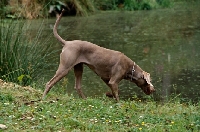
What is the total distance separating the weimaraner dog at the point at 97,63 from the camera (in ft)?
28.2

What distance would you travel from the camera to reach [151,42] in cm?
1869

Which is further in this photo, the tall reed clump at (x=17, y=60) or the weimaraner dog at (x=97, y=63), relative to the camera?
the tall reed clump at (x=17, y=60)

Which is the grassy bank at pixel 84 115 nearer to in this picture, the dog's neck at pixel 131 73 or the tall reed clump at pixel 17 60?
the dog's neck at pixel 131 73

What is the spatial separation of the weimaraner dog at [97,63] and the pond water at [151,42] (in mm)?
1079

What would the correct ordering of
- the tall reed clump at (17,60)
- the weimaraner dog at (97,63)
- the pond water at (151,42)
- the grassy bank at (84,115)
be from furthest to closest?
the pond water at (151,42), the tall reed clump at (17,60), the weimaraner dog at (97,63), the grassy bank at (84,115)

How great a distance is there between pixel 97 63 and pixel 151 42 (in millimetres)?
10007

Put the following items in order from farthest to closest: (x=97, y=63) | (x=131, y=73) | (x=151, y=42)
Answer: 1. (x=151, y=42)
2. (x=131, y=73)
3. (x=97, y=63)

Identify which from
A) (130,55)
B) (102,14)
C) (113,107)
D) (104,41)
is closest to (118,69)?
(113,107)

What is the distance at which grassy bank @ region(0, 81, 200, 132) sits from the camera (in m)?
6.19

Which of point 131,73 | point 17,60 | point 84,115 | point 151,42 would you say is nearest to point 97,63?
point 131,73

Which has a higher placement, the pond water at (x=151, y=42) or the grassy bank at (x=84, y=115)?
the grassy bank at (x=84, y=115)

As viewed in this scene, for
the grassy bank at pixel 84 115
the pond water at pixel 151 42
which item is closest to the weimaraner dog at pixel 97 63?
the grassy bank at pixel 84 115

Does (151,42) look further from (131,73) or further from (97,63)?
(97,63)

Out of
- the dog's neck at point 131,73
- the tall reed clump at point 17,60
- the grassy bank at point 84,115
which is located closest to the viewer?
the grassy bank at point 84,115
